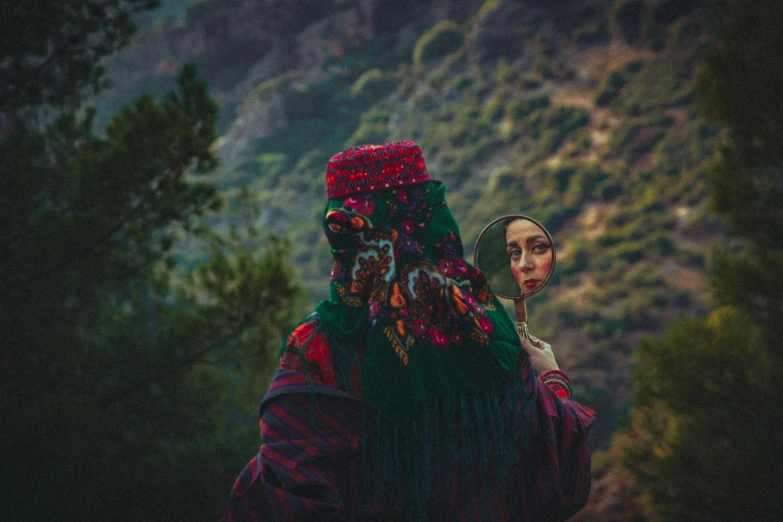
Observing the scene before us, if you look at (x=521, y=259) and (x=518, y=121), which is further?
(x=518, y=121)

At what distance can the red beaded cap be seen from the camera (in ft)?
4.46

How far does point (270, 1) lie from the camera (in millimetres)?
35312

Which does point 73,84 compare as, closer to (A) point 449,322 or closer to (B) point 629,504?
(A) point 449,322

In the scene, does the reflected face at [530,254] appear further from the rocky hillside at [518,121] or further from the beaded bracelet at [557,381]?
the rocky hillside at [518,121]

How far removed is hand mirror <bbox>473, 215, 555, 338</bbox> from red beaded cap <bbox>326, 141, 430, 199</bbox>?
353 mm

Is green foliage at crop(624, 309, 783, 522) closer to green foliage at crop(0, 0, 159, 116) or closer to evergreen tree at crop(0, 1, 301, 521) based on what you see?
evergreen tree at crop(0, 1, 301, 521)

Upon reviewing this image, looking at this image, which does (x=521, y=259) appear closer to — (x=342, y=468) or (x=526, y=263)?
(x=526, y=263)

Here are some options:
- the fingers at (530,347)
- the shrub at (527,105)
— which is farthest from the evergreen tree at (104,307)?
the shrub at (527,105)

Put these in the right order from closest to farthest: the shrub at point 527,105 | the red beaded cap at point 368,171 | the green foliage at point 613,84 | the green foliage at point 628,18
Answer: the red beaded cap at point 368,171 < the green foliage at point 613,84 < the green foliage at point 628,18 < the shrub at point 527,105

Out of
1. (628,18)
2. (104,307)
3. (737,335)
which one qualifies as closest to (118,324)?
(104,307)

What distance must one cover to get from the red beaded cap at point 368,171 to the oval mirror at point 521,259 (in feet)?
1.14

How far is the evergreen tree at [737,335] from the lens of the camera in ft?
12.2

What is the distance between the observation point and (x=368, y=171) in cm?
136

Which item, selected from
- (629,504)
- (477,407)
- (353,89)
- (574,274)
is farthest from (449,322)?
(353,89)
